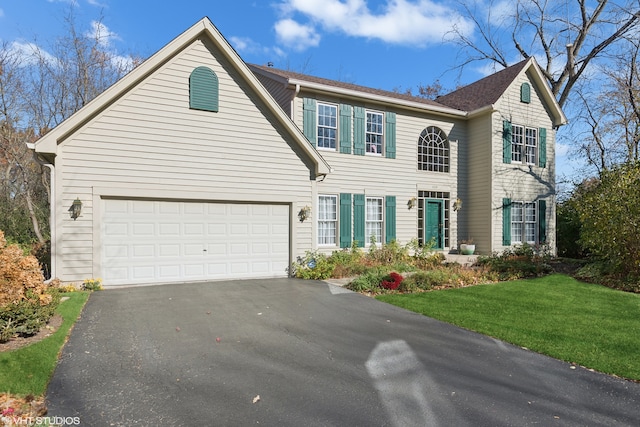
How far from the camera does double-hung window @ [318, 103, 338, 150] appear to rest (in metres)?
12.8

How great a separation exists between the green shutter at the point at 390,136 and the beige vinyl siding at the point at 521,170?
4.22 m

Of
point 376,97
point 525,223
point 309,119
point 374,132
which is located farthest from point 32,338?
point 525,223

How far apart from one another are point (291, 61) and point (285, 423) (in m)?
26.7

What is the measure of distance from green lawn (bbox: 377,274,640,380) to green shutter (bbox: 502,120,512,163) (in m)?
6.55

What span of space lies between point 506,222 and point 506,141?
3.30 meters

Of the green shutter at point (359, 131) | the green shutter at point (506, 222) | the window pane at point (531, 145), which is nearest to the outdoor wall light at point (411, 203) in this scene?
the green shutter at point (359, 131)

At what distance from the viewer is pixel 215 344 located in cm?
512

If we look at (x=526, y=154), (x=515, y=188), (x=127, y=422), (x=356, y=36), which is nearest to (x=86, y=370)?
(x=127, y=422)

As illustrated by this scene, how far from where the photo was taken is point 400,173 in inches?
555

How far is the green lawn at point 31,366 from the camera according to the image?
363 centimetres

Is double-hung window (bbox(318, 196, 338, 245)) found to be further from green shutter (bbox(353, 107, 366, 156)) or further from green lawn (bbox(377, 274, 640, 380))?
green lawn (bbox(377, 274, 640, 380))

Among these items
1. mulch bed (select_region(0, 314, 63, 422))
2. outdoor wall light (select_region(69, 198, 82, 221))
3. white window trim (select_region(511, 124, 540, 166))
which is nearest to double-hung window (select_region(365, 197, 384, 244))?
white window trim (select_region(511, 124, 540, 166))

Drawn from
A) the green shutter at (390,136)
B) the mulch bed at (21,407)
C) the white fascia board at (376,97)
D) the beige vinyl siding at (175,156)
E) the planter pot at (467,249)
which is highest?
the white fascia board at (376,97)

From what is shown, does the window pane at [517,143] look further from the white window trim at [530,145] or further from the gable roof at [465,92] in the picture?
the gable roof at [465,92]
